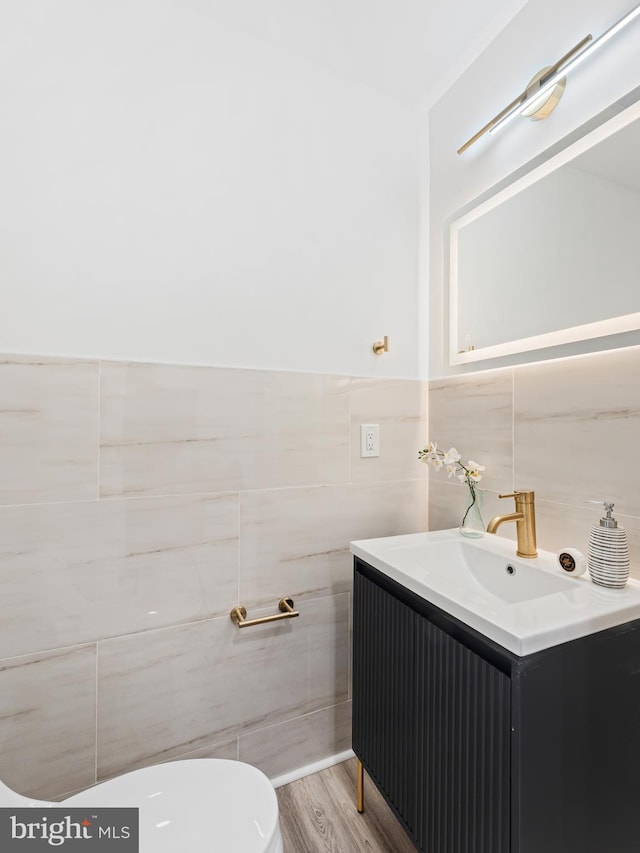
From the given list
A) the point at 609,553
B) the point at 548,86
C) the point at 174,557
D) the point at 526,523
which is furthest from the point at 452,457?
the point at 548,86

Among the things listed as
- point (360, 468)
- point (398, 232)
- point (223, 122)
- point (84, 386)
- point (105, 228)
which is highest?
point (223, 122)

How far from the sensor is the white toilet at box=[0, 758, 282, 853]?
77 centimetres

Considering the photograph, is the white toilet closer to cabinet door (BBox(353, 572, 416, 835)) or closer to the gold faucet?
cabinet door (BBox(353, 572, 416, 835))

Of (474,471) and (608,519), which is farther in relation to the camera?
(474,471)

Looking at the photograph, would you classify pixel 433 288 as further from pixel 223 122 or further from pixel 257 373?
pixel 223 122

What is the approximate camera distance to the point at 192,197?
4.09 ft

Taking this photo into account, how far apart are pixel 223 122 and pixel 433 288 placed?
2.92ft

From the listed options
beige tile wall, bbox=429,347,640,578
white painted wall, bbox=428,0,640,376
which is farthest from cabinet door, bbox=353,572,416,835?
white painted wall, bbox=428,0,640,376

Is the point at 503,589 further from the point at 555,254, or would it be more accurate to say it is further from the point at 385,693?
the point at 555,254

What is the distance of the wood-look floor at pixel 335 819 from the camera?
117 cm

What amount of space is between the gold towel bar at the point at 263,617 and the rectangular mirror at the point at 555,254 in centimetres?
99

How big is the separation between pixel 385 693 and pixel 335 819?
48cm

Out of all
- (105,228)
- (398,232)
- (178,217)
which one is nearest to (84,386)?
(105,228)

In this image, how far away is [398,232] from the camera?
158 centimetres
